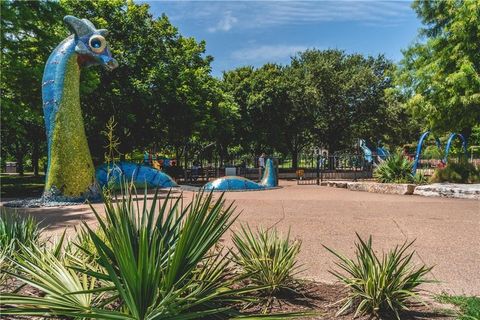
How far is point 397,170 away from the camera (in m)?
15.2

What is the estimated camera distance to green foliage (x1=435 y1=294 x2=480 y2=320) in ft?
10.1

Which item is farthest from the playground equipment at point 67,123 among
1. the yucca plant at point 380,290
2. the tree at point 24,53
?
the yucca plant at point 380,290

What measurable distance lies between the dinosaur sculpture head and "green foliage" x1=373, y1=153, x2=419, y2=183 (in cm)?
1046

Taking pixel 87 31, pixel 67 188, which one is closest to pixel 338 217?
pixel 67 188

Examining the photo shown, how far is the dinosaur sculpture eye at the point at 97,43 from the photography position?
11.7 metres

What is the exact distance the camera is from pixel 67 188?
11.2 meters

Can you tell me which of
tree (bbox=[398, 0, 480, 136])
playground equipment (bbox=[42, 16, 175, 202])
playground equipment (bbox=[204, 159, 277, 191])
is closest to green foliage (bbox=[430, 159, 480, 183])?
tree (bbox=[398, 0, 480, 136])

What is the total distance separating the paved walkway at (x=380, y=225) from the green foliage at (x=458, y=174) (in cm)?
434

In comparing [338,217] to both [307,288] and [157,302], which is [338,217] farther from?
[157,302]

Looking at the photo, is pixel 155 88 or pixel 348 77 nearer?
pixel 155 88

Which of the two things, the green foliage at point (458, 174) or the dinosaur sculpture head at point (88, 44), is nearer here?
the dinosaur sculpture head at point (88, 44)

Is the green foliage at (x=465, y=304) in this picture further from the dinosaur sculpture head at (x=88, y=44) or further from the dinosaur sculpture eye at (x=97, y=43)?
the dinosaur sculpture eye at (x=97, y=43)

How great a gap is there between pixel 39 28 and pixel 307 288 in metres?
15.4

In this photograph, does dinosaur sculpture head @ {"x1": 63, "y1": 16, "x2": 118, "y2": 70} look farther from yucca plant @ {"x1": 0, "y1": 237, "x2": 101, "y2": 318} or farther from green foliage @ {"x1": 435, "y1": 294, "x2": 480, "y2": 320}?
green foliage @ {"x1": 435, "y1": 294, "x2": 480, "y2": 320}
